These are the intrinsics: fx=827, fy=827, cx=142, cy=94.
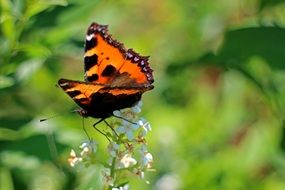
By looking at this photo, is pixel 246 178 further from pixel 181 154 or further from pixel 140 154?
pixel 140 154

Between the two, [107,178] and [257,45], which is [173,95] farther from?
[107,178]

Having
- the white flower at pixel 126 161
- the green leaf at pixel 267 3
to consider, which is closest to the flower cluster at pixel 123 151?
the white flower at pixel 126 161

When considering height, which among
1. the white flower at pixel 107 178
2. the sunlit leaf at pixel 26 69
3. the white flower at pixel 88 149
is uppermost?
the sunlit leaf at pixel 26 69

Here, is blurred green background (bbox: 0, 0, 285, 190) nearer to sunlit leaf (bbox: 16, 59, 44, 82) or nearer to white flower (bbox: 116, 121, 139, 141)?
sunlit leaf (bbox: 16, 59, 44, 82)

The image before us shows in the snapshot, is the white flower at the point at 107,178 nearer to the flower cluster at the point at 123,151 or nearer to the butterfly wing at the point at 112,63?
the flower cluster at the point at 123,151

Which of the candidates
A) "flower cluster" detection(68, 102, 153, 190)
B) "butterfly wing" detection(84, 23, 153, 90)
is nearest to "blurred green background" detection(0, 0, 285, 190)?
"flower cluster" detection(68, 102, 153, 190)

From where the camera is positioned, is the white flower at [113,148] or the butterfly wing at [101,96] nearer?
the white flower at [113,148]
